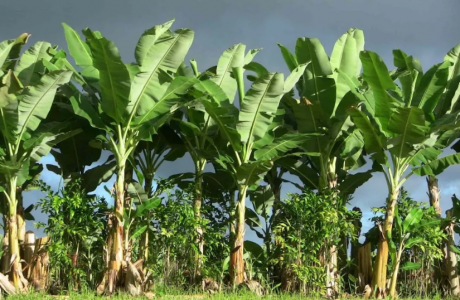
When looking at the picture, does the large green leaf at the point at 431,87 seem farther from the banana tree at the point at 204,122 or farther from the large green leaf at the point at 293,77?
the banana tree at the point at 204,122

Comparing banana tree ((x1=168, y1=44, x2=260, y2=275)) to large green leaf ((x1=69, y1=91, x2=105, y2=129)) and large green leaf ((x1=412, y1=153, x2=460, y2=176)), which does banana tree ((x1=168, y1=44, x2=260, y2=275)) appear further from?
large green leaf ((x1=412, y1=153, x2=460, y2=176))

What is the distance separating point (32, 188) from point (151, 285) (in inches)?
178

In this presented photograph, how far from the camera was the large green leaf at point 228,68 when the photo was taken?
9.95 metres

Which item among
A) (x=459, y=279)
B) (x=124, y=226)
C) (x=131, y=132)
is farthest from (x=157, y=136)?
(x=459, y=279)

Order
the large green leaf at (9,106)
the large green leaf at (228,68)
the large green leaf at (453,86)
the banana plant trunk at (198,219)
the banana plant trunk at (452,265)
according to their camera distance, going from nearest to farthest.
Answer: the large green leaf at (9,106)
the banana plant trunk at (198,219)
the large green leaf at (228,68)
the large green leaf at (453,86)
the banana plant trunk at (452,265)

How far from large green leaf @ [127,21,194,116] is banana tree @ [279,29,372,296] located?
79.0 inches

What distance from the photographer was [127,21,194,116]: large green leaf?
8.80 meters

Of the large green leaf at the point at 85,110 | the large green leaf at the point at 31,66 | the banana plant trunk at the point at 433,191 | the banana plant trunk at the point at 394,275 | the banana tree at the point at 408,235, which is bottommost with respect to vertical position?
the banana plant trunk at the point at 394,275

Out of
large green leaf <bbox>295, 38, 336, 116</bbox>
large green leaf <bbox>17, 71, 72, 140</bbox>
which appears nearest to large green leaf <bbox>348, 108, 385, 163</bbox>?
large green leaf <bbox>295, 38, 336, 116</bbox>

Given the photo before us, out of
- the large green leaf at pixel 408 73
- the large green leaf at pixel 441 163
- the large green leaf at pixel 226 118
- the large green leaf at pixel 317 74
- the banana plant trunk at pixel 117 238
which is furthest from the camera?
the large green leaf at pixel 441 163

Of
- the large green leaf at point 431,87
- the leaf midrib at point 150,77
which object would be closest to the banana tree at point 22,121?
the leaf midrib at point 150,77

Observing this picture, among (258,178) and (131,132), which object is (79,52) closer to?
(131,132)

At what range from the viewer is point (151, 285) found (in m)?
8.70

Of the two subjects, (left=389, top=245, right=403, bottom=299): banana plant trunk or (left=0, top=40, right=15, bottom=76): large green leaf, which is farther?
(left=389, top=245, right=403, bottom=299): banana plant trunk
